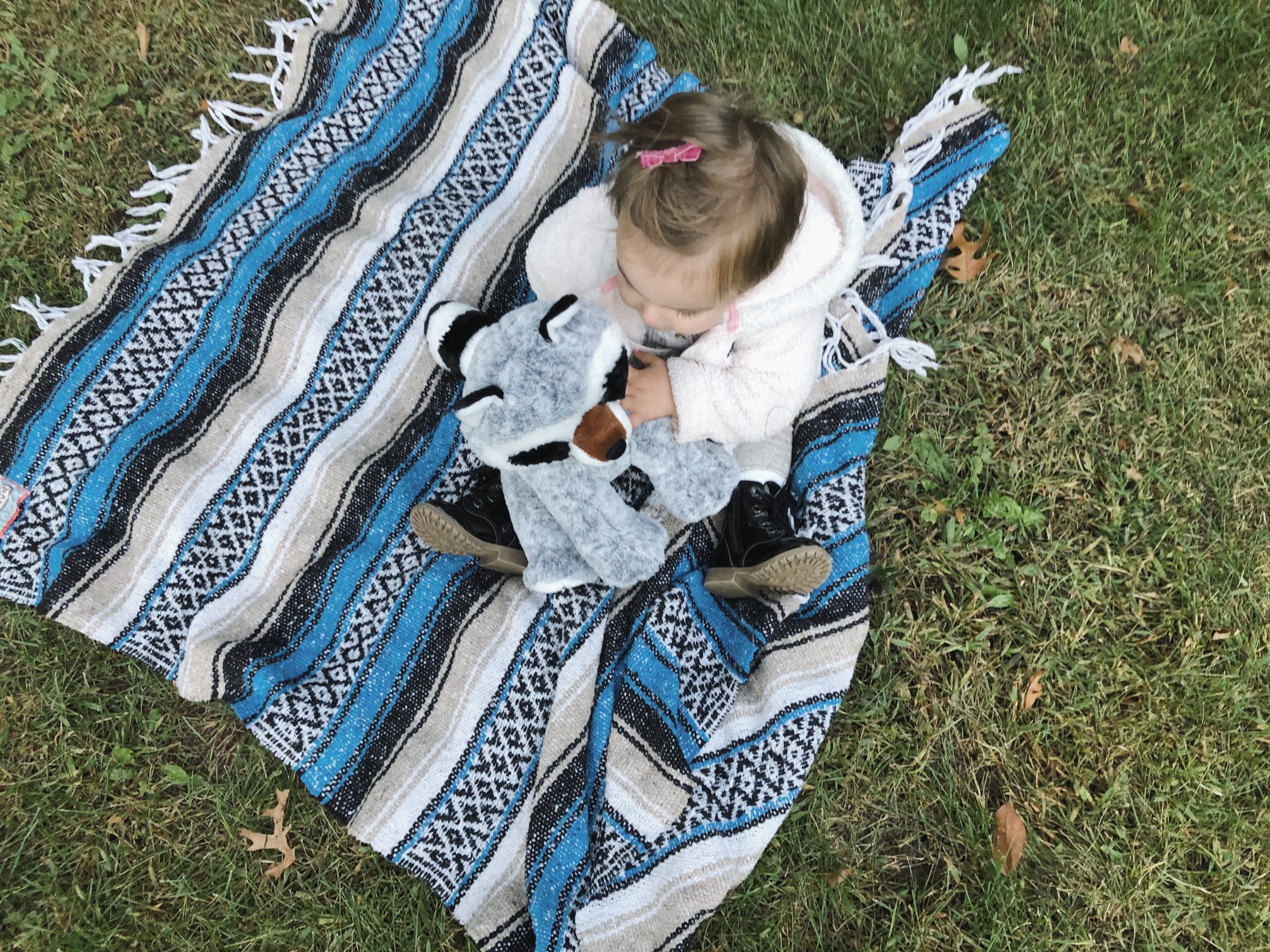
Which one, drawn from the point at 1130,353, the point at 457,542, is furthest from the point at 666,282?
the point at 1130,353

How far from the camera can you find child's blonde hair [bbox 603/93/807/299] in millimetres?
1386

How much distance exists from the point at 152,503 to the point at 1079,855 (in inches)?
94.3

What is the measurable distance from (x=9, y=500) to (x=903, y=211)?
7.83 feet

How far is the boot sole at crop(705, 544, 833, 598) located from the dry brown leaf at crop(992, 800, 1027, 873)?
2.38ft

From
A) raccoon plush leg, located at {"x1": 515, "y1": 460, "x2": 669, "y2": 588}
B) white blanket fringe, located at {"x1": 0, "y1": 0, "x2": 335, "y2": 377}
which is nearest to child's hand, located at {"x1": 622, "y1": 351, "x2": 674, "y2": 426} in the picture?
raccoon plush leg, located at {"x1": 515, "y1": 460, "x2": 669, "y2": 588}

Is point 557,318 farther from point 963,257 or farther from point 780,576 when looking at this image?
point 963,257

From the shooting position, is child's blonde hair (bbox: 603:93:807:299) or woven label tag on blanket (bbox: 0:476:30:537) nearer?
child's blonde hair (bbox: 603:93:807:299)

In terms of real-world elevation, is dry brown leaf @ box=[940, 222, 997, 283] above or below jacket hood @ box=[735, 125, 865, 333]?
below

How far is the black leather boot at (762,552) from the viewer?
1.84 metres

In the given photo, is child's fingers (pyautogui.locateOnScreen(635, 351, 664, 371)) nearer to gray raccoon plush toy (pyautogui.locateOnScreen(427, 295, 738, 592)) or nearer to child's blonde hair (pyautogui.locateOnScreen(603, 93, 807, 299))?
gray raccoon plush toy (pyautogui.locateOnScreen(427, 295, 738, 592))

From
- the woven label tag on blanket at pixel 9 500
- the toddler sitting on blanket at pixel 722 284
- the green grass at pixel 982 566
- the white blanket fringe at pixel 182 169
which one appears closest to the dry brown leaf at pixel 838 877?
the green grass at pixel 982 566

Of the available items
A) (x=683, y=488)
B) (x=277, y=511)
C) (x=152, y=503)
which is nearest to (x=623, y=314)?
(x=683, y=488)

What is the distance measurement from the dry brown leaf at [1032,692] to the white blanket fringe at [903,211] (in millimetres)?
844

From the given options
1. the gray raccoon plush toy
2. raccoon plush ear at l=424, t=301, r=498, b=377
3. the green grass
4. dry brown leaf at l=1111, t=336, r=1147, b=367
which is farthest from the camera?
dry brown leaf at l=1111, t=336, r=1147, b=367
